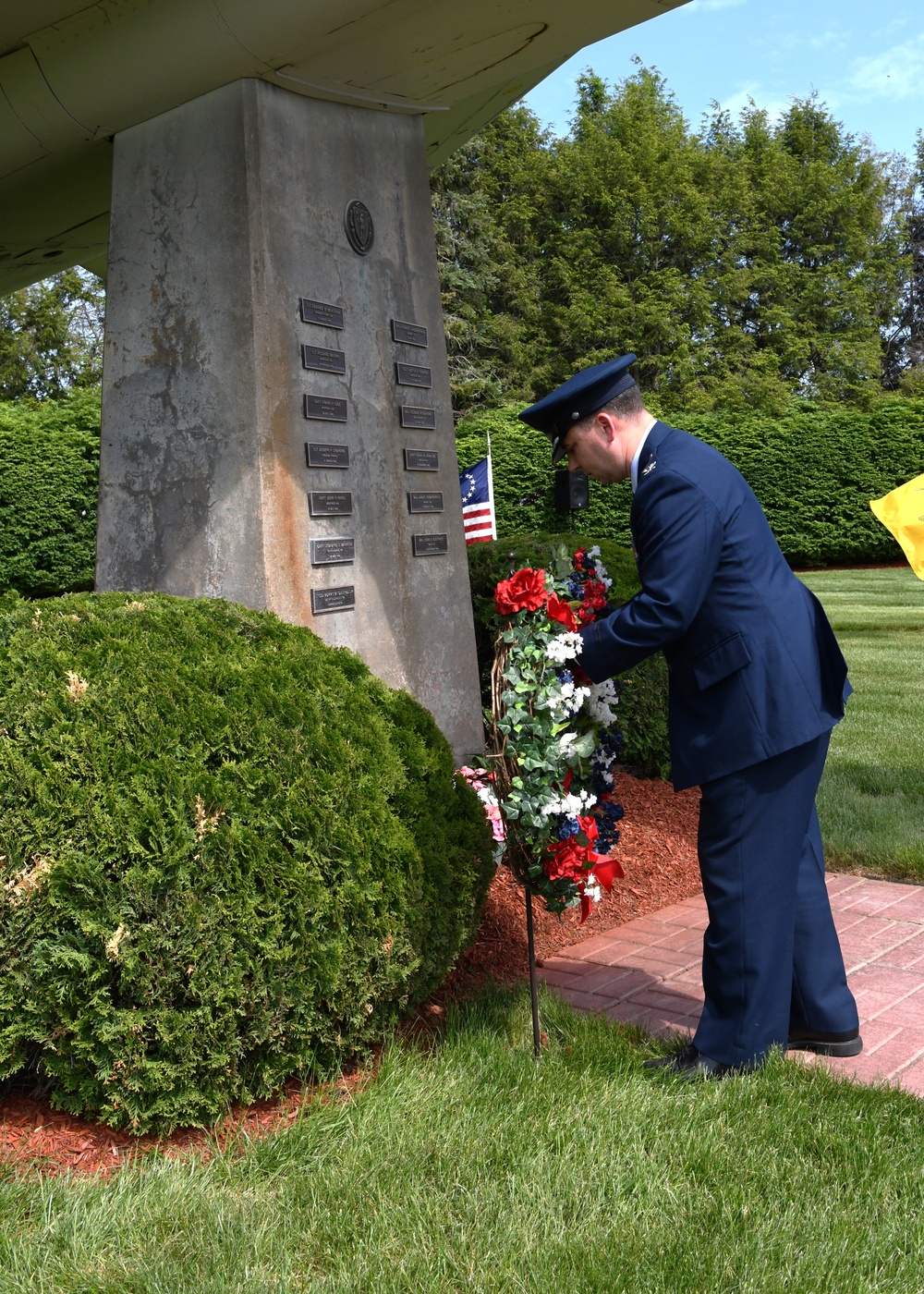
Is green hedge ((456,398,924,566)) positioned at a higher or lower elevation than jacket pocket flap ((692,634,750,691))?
higher

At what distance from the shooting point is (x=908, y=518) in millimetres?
3867

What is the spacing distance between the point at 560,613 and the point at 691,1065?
1438 millimetres

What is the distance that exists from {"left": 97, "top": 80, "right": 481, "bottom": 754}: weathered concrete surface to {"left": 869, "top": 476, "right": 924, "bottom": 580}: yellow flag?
2.46 metres

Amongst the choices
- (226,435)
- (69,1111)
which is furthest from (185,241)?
(69,1111)

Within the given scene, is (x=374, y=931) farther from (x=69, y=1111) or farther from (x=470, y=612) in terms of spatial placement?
(x=470, y=612)

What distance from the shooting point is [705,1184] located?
2748 millimetres

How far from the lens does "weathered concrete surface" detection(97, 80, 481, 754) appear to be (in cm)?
496

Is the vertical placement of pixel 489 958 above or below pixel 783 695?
below

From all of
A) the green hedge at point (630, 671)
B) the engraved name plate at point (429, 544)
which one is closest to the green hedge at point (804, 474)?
the green hedge at point (630, 671)

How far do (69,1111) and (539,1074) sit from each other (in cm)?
132

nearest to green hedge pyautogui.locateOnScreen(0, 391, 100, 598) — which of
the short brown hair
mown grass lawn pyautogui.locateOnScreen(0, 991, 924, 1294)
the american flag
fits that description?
the american flag

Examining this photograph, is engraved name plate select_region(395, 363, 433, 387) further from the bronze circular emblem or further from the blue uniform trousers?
the blue uniform trousers

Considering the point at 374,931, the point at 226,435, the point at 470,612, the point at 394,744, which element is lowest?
the point at 374,931

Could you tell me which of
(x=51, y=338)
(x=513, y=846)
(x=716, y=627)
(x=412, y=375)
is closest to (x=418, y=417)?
(x=412, y=375)
